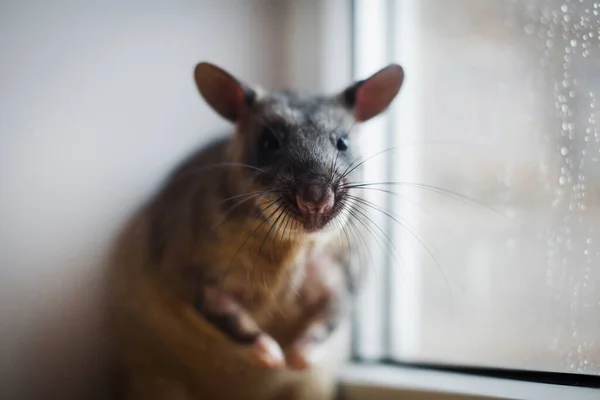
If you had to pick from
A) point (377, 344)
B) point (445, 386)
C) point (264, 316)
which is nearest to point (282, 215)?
point (264, 316)

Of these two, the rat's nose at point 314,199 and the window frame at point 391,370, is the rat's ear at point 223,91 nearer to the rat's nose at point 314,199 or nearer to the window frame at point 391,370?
the rat's nose at point 314,199

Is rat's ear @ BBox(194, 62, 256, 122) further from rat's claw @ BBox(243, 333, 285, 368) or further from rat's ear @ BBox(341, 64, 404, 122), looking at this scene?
rat's claw @ BBox(243, 333, 285, 368)

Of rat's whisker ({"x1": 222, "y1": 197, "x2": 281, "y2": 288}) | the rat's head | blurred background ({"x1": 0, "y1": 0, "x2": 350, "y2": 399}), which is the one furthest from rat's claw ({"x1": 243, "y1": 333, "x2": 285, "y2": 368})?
blurred background ({"x1": 0, "y1": 0, "x2": 350, "y2": 399})

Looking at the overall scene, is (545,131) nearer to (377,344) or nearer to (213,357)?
(377,344)

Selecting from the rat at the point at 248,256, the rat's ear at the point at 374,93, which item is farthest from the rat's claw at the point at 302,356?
the rat's ear at the point at 374,93

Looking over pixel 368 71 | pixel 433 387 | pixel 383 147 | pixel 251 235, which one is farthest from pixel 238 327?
pixel 368 71

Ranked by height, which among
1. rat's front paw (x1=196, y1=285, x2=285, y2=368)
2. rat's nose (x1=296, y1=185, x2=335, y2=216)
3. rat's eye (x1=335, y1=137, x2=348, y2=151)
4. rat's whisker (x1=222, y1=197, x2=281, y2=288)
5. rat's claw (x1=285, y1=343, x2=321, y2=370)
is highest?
rat's eye (x1=335, y1=137, x2=348, y2=151)

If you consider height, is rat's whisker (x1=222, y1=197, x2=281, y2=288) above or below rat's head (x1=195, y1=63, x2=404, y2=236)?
below

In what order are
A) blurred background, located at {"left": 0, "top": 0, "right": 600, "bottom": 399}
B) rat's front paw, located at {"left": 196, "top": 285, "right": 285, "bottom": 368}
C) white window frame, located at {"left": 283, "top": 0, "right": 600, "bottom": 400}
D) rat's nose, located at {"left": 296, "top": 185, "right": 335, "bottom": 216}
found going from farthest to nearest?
white window frame, located at {"left": 283, "top": 0, "right": 600, "bottom": 400}
rat's front paw, located at {"left": 196, "top": 285, "right": 285, "bottom": 368}
blurred background, located at {"left": 0, "top": 0, "right": 600, "bottom": 399}
rat's nose, located at {"left": 296, "top": 185, "right": 335, "bottom": 216}
